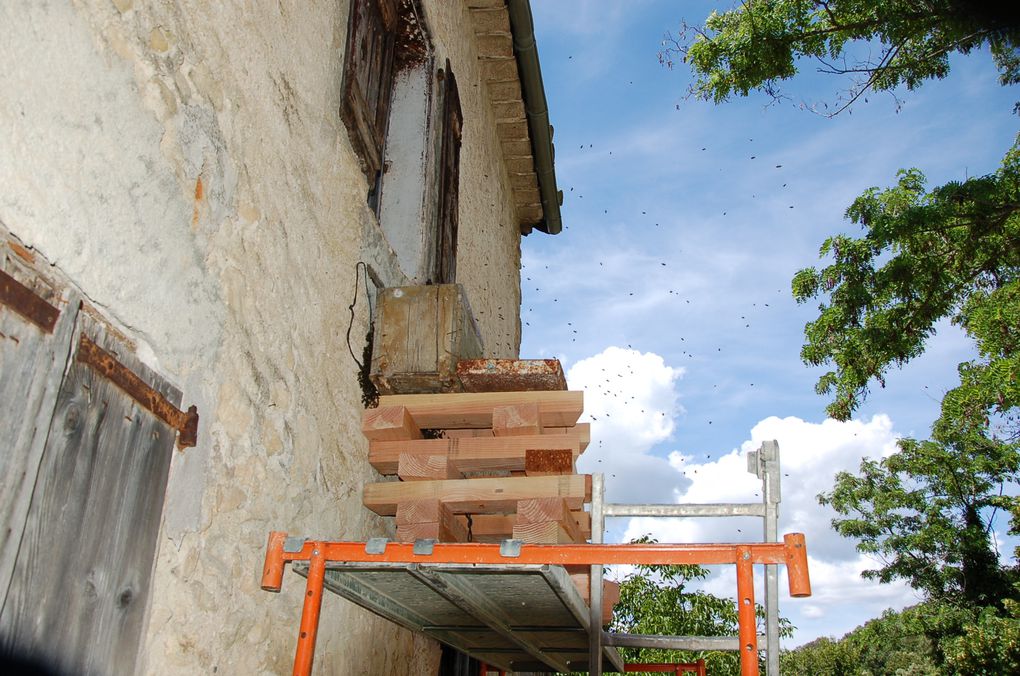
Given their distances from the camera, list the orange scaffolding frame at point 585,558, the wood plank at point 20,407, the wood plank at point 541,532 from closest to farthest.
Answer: the wood plank at point 20,407, the orange scaffolding frame at point 585,558, the wood plank at point 541,532

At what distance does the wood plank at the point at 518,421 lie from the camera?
10.8ft

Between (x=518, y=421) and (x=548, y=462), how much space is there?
0.21 m

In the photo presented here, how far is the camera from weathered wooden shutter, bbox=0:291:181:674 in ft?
5.12

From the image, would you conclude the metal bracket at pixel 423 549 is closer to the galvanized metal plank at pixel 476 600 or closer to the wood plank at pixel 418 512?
the galvanized metal plank at pixel 476 600

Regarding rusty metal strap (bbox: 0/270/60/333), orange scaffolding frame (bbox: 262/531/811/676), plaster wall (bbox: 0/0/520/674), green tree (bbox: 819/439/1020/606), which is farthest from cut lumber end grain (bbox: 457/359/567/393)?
green tree (bbox: 819/439/1020/606)

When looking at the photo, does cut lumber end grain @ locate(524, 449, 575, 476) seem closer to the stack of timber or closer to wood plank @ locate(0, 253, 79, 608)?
the stack of timber

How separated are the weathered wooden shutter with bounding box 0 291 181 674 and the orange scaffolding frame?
0.53 meters

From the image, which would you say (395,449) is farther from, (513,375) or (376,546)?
(376,546)

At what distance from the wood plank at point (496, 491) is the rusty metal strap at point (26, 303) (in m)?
1.76

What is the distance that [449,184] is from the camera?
201 inches

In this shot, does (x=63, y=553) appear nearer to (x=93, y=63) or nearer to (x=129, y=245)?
(x=129, y=245)

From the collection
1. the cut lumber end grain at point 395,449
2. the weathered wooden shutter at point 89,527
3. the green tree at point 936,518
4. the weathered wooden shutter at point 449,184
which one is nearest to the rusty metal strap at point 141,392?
the weathered wooden shutter at point 89,527

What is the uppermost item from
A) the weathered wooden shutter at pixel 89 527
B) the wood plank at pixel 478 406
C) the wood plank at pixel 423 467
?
the wood plank at pixel 478 406

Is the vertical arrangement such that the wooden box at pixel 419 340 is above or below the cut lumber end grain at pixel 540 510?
above
